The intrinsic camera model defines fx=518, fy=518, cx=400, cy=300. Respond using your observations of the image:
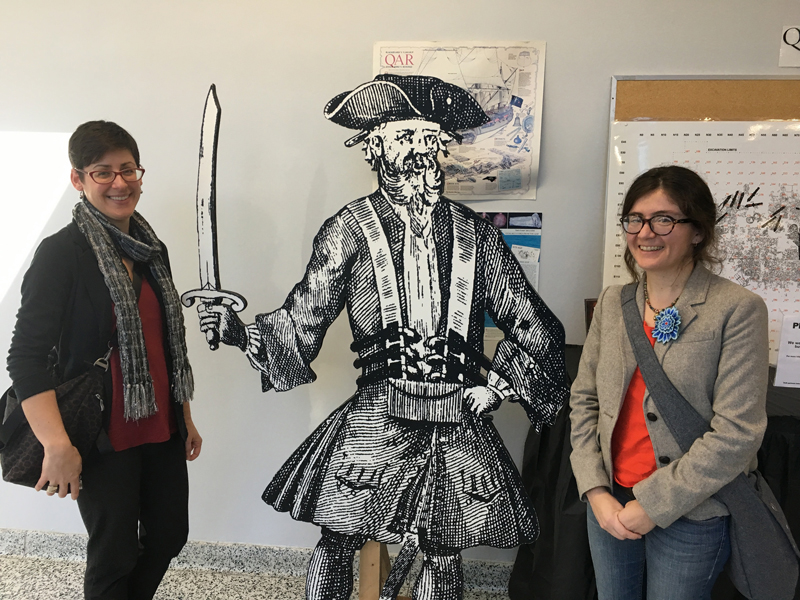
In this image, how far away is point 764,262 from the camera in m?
1.61

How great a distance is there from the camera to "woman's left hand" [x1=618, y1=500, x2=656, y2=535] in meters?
1.02

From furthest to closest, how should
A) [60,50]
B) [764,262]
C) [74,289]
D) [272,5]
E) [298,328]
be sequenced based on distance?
1. [60,50]
2. [272,5]
3. [764,262]
4. [298,328]
5. [74,289]

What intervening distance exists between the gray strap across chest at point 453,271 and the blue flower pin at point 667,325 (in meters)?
0.51

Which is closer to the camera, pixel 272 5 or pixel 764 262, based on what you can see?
pixel 764 262

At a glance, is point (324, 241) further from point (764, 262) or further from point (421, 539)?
point (764, 262)

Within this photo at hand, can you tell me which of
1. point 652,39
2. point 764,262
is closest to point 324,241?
point 652,39

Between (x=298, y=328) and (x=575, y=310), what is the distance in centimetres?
92

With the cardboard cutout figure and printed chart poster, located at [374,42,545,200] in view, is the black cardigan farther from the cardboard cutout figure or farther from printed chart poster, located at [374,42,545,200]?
printed chart poster, located at [374,42,545,200]

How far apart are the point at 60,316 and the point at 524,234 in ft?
4.37

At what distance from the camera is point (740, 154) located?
159cm

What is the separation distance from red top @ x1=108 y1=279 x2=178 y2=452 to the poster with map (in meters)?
1.47

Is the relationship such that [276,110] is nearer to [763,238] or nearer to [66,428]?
[66,428]

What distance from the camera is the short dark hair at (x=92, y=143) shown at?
127cm

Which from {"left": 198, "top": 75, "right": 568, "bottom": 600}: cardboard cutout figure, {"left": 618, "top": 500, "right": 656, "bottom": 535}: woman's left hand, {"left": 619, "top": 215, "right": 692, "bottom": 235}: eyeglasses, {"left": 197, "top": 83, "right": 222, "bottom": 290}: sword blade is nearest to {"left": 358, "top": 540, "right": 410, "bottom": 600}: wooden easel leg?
{"left": 198, "top": 75, "right": 568, "bottom": 600}: cardboard cutout figure
